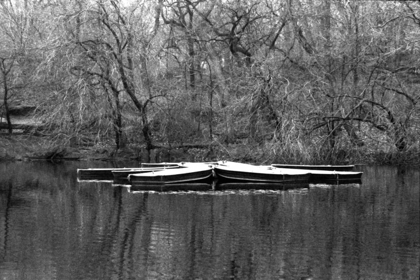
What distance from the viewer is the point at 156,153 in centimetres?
3769

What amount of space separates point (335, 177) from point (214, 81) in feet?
39.4

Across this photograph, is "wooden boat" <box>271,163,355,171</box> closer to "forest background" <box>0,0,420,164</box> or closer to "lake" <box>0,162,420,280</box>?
"forest background" <box>0,0,420,164</box>

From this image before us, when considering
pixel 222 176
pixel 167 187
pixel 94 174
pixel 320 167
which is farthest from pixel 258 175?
pixel 94 174

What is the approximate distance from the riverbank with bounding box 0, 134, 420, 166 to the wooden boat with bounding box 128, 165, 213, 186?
15.4 ft

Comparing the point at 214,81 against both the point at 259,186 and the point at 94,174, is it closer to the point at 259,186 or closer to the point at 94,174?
the point at 94,174

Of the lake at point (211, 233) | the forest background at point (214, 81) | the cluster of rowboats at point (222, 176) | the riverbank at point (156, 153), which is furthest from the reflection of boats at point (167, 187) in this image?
the riverbank at point (156, 153)

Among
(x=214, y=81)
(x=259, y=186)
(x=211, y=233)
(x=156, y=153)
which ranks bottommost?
(x=211, y=233)

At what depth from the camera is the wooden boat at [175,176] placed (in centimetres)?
2680

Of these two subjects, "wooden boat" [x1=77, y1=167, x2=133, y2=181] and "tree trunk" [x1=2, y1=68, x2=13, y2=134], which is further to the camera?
"tree trunk" [x1=2, y1=68, x2=13, y2=134]

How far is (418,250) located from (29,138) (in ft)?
88.8

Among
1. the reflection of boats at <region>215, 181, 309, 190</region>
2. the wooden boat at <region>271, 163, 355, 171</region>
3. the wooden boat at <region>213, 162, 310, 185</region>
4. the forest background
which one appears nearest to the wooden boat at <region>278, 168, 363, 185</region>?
the wooden boat at <region>213, 162, 310, 185</region>

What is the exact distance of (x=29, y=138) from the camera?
39281 millimetres

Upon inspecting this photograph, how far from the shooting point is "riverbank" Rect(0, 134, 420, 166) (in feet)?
108

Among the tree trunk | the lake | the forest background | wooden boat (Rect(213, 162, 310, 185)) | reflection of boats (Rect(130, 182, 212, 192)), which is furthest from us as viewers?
the tree trunk
